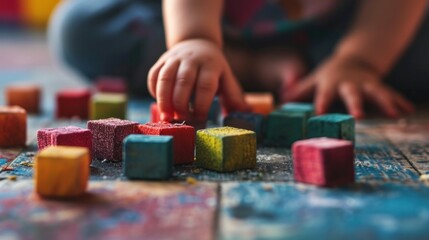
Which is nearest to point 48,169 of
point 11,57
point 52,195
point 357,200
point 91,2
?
point 52,195

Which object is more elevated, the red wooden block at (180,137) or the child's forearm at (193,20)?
the child's forearm at (193,20)

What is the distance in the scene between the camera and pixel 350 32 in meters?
1.68

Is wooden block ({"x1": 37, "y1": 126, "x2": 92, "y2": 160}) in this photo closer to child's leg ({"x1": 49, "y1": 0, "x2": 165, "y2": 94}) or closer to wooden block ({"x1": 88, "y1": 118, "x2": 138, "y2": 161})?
wooden block ({"x1": 88, "y1": 118, "x2": 138, "y2": 161})

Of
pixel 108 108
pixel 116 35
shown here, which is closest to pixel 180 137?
pixel 108 108

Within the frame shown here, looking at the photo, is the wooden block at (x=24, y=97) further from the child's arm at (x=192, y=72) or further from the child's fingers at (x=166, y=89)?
the child's fingers at (x=166, y=89)

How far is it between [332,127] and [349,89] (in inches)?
17.3

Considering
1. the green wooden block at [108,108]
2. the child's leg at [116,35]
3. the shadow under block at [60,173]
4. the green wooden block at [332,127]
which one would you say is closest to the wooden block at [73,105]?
the green wooden block at [108,108]

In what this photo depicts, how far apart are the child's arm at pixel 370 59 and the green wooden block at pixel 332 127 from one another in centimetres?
39

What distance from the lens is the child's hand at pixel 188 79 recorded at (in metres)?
1.14

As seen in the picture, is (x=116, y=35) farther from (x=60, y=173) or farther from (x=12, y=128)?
(x=60, y=173)

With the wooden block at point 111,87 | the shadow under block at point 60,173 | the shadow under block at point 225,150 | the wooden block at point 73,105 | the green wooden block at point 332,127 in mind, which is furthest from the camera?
the wooden block at point 111,87

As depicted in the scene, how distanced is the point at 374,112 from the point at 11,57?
1.84 meters

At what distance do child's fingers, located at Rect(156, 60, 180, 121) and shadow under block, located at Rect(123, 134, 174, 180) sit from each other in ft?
0.79

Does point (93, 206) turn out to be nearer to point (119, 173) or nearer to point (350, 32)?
point (119, 173)
